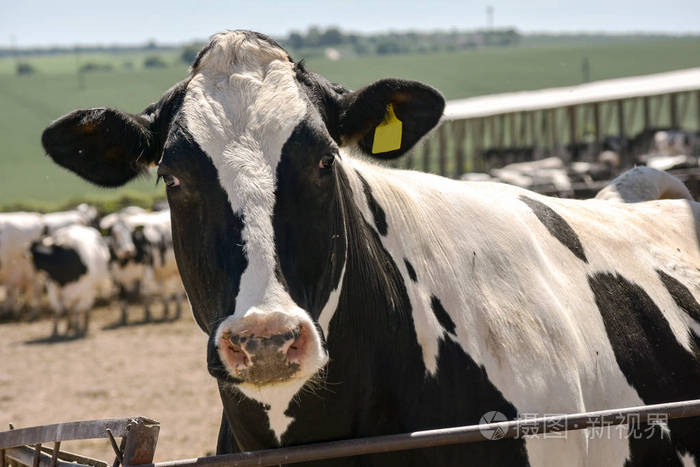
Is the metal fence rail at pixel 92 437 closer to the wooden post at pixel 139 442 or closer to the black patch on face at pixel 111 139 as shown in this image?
the wooden post at pixel 139 442

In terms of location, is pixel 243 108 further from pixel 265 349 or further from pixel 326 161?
pixel 265 349

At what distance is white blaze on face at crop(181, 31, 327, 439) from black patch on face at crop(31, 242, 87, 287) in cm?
1280

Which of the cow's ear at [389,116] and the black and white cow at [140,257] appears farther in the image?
the black and white cow at [140,257]

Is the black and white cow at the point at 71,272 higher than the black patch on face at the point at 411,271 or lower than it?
lower

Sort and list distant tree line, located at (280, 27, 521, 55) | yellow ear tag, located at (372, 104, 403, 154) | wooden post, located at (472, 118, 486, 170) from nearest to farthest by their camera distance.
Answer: yellow ear tag, located at (372, 104, 403, 154) → wooden post, located at (472, 118, 486, 170) → distant tree line, located at (280, 27, 521, 55)

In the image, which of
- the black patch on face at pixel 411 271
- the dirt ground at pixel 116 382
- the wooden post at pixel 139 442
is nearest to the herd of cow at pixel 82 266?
the dirt ground at pixel 116 382

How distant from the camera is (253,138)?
2.42 metres

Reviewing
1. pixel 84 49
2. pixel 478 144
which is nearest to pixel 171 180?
pixel 478 144

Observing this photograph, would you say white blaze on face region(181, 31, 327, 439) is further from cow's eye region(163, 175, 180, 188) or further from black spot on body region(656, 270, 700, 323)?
black spot on body region(656, 270, 700, 323)

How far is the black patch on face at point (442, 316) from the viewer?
2734mm

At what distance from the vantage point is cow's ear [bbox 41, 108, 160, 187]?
268cm

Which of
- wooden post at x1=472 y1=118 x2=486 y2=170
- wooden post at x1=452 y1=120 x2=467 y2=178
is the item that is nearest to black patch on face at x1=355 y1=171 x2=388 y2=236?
wooden post at x1=452 y1=120 x2=467 y2=178

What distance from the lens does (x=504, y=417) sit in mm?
2629

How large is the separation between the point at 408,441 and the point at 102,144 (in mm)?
1429
